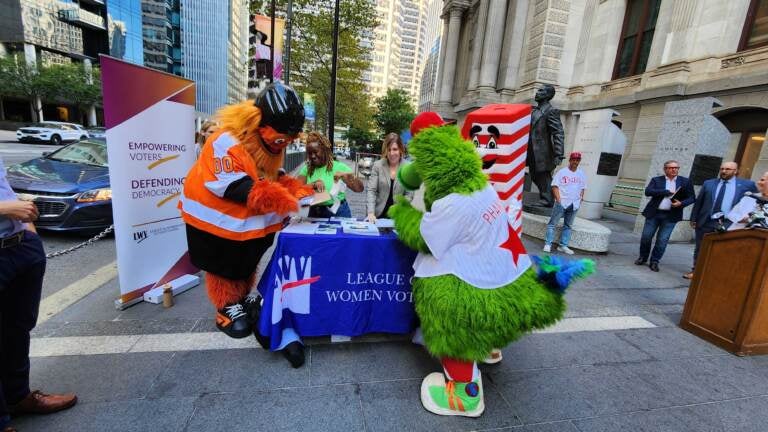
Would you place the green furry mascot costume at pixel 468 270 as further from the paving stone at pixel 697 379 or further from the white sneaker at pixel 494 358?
the paving stone at pixel 697 379

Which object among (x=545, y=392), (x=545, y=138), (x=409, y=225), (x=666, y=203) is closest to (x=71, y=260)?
(x=409, y=225)

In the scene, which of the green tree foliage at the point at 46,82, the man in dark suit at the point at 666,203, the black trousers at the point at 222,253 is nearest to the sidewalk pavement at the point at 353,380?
the black trousers at the point at 222,253

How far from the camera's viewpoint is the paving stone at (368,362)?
2.40 metres

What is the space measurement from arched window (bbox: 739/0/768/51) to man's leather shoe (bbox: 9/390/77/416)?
15.1 metres

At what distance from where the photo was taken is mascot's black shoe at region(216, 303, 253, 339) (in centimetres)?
271

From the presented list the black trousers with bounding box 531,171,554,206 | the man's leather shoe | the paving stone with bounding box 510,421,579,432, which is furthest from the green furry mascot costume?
the black trousers with bounding box 531,171,554,206

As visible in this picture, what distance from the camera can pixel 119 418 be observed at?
192 centimetres

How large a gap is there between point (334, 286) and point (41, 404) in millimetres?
1760

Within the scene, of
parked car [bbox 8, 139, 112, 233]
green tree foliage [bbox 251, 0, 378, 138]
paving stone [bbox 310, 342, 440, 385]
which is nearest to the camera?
paving stone [bbox 310, 342, 440, 385]

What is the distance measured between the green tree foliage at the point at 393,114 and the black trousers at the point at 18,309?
37.4 metres

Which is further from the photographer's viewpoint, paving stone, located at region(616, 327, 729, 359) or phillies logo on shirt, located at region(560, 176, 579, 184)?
phillies logo on shirt, located at region(560, 176, 579, 184)

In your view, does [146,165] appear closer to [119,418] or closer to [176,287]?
[176,287]

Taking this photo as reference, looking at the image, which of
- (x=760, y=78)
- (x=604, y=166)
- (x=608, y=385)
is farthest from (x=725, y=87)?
(x=608, y=385)

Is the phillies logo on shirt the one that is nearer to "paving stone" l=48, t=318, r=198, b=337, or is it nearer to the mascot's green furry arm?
the mascot's green furry arm
